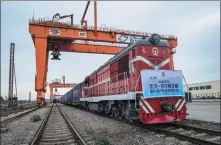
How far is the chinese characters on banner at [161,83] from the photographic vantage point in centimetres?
877

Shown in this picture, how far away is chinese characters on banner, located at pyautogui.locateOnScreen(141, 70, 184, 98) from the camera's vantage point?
345 inches

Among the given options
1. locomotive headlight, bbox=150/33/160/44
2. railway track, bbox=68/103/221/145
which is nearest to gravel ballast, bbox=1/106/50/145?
railway track, bbox=68/103/221/145

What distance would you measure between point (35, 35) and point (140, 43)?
19.3m

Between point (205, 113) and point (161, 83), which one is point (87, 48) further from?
point (161, 83)

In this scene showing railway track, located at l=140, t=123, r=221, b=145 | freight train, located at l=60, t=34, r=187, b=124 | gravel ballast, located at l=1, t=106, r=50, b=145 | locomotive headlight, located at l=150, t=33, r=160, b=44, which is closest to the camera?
railway track, located at l=140, t=123, r=221, b=145

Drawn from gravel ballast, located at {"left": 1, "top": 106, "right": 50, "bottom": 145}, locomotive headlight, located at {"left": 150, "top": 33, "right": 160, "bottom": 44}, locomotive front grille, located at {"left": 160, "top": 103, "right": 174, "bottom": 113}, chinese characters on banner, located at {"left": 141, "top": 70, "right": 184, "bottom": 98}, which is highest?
locomotive headlight, located at {"left": 150, "top": 33, "right": 160, "bottom": 44}

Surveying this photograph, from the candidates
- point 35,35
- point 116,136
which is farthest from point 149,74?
point 35,35

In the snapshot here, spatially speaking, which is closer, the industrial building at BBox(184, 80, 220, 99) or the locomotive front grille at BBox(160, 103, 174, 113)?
the locomotive front grille at BBox(160, 103, 174, 113)

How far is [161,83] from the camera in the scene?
9.04m

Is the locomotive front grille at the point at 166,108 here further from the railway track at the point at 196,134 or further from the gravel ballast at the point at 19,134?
the gravel ballast at the point at 19,134

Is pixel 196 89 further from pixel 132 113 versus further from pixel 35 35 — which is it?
pixel 132 113

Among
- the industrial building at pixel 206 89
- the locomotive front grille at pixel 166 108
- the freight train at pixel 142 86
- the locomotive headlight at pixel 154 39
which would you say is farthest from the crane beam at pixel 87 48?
the industrial building at pixel 206 89

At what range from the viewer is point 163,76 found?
9141mm

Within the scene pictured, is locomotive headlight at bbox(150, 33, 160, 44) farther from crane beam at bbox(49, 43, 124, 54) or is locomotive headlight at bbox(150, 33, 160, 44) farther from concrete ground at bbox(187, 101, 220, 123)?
crane beam at bbox(49, 43, 124, 54)
